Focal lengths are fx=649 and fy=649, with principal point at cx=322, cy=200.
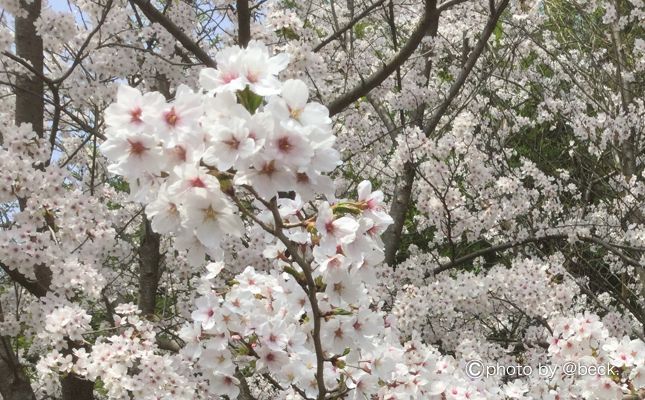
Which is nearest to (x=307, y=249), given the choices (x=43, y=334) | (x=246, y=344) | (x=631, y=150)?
(x=246, y=344)

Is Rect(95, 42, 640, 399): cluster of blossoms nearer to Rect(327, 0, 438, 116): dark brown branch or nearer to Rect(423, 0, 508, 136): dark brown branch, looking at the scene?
Rect(327, 0, 438, 116): dark brown branch

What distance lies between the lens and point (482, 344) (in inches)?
187

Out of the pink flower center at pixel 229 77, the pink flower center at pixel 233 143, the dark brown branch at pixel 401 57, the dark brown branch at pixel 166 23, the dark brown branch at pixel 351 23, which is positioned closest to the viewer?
the pink flower center at pixel 233 143

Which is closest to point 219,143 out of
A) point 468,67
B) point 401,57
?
point 401,57

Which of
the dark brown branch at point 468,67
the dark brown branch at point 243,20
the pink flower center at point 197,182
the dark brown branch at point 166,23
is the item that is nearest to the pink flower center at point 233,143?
the pink flower center at point 197,182

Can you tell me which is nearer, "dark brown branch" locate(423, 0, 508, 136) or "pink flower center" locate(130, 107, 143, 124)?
"pink flower center" locate(130, 107, 143, 124)

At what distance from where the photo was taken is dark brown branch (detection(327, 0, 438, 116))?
349 cm

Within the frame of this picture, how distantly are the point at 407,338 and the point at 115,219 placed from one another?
2887mm

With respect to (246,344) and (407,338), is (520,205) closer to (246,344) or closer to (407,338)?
(407,338)

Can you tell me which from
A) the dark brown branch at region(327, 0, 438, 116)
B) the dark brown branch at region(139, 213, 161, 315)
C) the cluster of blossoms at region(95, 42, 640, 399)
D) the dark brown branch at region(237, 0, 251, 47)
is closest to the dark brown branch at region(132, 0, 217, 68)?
the dark brown branch at region(237, 0, 251, 47)

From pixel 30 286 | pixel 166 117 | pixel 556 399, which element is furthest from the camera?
pixel 30 286

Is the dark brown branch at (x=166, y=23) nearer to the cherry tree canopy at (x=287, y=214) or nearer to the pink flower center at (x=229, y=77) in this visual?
the cherry tree canopy at (x=287, y=214)

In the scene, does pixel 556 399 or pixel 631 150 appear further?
pixel 631 150

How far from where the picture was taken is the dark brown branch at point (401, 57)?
11.4ft
